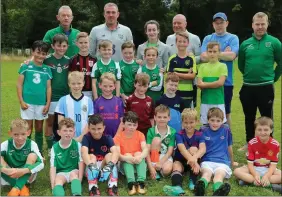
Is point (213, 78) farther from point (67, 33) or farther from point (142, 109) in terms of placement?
point (67, 33)

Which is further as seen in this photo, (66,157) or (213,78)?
(213,78)

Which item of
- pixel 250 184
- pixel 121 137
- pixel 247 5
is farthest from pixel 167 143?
pixel 247 5

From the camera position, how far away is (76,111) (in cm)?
634

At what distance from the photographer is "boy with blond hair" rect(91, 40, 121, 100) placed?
268 inches

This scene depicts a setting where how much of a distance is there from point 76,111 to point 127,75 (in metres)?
1.23

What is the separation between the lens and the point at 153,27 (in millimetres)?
7242

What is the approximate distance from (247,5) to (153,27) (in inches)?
1357

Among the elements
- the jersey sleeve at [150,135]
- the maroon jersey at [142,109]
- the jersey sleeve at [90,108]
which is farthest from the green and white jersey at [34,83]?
the jersey sleeve at [150,135]

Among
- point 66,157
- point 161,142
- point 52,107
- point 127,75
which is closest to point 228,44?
point 127,75

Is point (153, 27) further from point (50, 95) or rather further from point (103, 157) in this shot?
point (103, 157)

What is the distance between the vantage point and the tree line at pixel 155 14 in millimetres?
38500

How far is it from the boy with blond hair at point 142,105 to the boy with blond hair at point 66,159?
4.05ft

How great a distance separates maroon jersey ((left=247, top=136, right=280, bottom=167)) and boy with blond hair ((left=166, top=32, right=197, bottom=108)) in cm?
146

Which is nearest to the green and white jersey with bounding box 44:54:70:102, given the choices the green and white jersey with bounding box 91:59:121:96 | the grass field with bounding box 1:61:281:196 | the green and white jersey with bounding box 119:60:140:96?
the green and white jersey with bounding box 91:59:121:96
